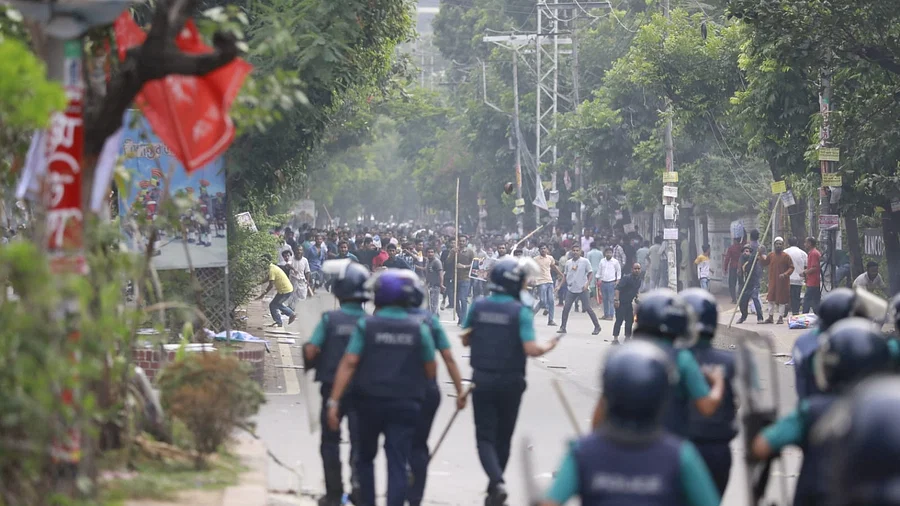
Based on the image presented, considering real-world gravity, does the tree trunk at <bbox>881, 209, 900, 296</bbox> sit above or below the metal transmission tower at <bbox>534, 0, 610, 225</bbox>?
below

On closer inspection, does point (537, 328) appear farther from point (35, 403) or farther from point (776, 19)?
point (35, 403)

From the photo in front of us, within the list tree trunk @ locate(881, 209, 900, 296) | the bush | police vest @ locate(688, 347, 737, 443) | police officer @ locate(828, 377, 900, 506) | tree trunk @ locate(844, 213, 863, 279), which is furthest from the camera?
tree trunk @ locate(844, 213, 863, 279)

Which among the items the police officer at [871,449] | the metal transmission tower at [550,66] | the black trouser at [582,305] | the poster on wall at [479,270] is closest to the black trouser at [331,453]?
the police officer at [871,449]

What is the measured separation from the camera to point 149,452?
8773mm

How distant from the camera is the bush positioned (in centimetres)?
883

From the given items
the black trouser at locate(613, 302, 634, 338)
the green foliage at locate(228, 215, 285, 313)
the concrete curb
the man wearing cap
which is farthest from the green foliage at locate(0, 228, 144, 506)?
the man wearing cap

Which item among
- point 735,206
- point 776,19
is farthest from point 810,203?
point 776,19

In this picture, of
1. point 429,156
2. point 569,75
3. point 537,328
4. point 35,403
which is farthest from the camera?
point 429,156

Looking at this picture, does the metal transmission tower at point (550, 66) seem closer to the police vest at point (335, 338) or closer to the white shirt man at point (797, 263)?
the white shirt man at point (797, 263)

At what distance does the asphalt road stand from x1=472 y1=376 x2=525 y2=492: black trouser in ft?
1.92

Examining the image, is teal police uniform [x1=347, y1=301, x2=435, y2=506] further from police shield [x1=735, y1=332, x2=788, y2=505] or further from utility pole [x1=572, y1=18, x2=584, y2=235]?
utility pole [x1=572, y1=18, x2=584, y2=235]

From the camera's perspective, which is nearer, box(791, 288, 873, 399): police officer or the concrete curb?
box(791, 288, 873, 399): police officer

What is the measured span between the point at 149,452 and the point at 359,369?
6.44ft

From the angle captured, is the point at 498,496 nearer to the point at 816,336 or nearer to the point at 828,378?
the point at 816,336
